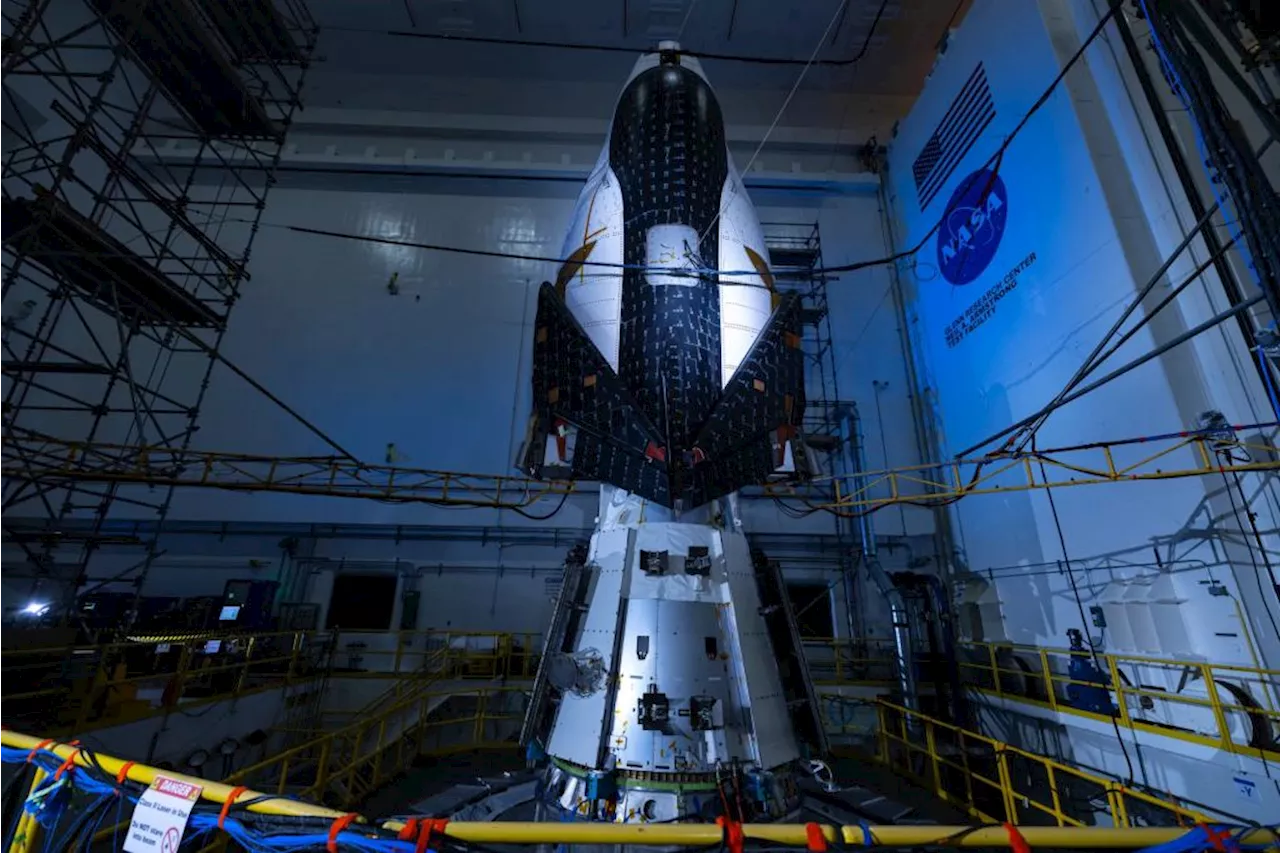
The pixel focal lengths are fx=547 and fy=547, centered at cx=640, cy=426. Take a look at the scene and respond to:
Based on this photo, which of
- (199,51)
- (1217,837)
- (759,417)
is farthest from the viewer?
(199,51)

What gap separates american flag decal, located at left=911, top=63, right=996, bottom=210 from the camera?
12055 mm

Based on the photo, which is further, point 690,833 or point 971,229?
point 971,229

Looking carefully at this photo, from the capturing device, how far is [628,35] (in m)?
16.7

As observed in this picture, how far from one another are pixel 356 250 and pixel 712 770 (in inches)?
649

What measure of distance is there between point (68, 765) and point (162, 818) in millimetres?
638

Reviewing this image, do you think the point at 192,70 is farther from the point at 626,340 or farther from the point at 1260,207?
the point at 1260,207

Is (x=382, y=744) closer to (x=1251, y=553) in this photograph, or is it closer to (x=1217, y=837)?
(x=1217, y=837)

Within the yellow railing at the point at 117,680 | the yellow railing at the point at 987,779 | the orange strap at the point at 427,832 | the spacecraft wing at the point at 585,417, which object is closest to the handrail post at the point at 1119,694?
the yellow railing at the point at 987,779

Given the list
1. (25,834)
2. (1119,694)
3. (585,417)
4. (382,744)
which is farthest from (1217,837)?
(382,744)

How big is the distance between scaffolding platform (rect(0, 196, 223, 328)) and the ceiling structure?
11.5 metres

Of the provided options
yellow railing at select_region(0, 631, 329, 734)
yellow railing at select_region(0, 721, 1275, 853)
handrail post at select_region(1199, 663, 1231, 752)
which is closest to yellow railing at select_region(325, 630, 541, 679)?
yellow railing at select_region(0, 631, 329, 734)

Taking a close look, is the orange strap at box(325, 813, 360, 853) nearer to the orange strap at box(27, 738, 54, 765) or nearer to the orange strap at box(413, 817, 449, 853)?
the orange strap at box(413, 817, 449, 853)

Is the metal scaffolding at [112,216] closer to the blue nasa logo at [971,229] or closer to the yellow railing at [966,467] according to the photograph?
the yellow railing at [966,467]

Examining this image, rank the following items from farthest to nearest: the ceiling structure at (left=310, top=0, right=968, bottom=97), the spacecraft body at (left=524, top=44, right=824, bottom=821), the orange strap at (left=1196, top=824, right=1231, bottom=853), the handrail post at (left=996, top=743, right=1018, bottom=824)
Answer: the ceiling structure at (left=310, top=0, right=968, bottom=97)
the handrail post at (left=996, top=743, right=1018, bottom=824)
the spacecraft body at (left=524, top=44, right=824, bottom=821)
the orange strap at (left=1196, top=824, right=1231, bottom=853)
